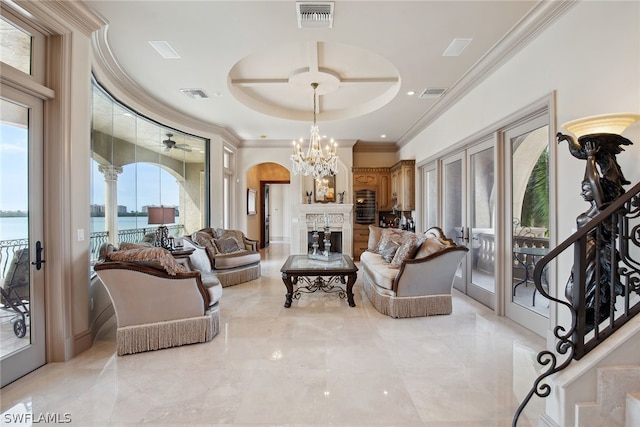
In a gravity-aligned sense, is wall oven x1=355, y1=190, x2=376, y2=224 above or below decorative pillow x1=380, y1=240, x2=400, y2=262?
above

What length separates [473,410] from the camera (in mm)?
1880

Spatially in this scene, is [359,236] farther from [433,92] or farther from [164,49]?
[164,49]

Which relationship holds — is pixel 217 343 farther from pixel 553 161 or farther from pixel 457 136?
pixel 457 136

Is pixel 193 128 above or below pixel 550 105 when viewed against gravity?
above

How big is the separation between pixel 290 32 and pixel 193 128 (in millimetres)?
3896

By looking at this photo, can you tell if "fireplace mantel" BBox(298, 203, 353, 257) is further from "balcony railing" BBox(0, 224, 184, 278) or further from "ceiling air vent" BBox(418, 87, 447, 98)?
"ceiling air vent" BBox(418, 87, 447, 98)

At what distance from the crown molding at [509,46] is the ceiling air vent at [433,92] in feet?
0.32

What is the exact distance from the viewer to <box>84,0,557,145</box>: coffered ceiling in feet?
8.79

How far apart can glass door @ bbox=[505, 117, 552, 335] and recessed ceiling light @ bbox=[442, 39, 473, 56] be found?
3.59 feet

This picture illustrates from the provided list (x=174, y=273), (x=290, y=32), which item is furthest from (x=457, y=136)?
(x=174, y=273)

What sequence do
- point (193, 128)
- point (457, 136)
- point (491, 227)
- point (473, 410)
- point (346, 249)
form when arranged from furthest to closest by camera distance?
point (346, 249)
point (193, 128)
point (457, 136)
point (491, 227)
point (473, 410)

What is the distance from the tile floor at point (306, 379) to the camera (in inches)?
72.9

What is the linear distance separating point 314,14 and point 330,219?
540cm

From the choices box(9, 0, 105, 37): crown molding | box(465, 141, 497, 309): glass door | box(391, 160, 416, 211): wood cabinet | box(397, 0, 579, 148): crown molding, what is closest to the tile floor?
box(465, 141, 497, 309): glass door
